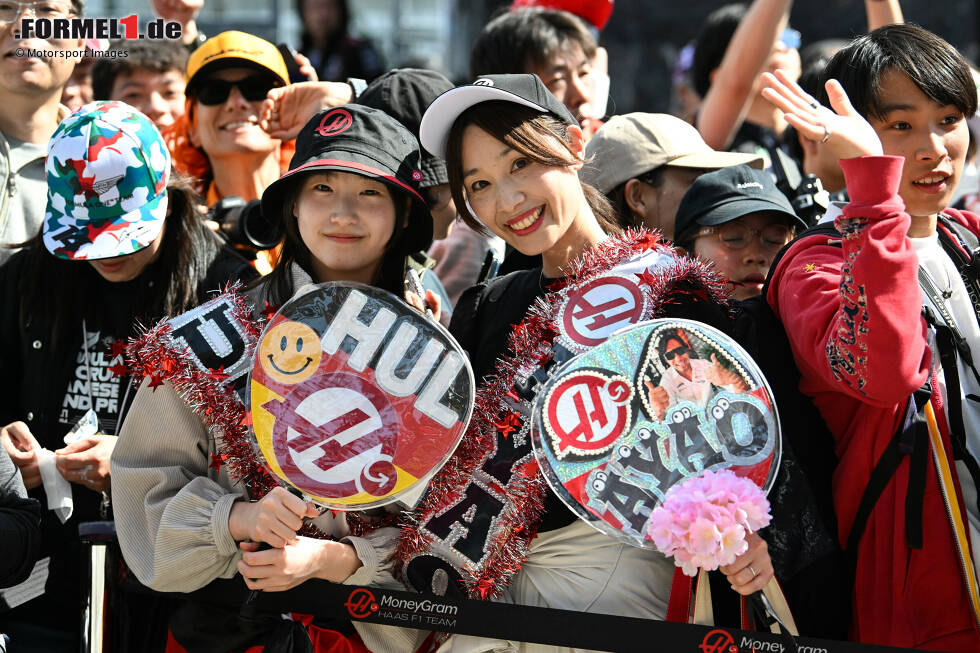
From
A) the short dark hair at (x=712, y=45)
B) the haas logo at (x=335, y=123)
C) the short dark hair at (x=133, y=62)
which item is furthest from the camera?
the short dark hair at (x=712, y=45)

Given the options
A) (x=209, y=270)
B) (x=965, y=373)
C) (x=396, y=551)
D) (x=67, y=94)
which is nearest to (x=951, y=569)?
(x=965, y=373)

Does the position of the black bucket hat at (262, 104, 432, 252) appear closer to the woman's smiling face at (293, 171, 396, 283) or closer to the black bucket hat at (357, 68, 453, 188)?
the woman's smiling face at (293, 171, 396, 283)

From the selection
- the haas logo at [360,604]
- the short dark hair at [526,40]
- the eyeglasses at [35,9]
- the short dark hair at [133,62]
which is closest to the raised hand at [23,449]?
the haas logo at [360,604]

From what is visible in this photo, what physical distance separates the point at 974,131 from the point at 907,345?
221 centimetres

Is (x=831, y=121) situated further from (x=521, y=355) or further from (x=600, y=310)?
(x=521, y=355)

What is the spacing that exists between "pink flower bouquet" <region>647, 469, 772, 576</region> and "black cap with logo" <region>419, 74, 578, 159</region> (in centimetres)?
99

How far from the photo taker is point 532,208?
2.42 metres

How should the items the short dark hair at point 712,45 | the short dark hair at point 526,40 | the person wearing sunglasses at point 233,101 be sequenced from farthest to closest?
the short dark hair at point 712,45
the short dark hair at point 526,40
the person wearing sunglasses at point 233,101

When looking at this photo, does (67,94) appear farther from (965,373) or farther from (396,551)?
(965,373)

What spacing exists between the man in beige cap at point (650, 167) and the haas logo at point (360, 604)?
152cm

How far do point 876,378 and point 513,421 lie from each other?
2.46ft

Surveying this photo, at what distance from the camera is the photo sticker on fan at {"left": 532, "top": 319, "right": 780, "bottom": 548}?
201 cm

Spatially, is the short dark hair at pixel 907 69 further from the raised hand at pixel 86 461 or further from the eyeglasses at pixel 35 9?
the eyeglasses at pixel 35 9

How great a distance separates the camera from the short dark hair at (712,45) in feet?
15.4
